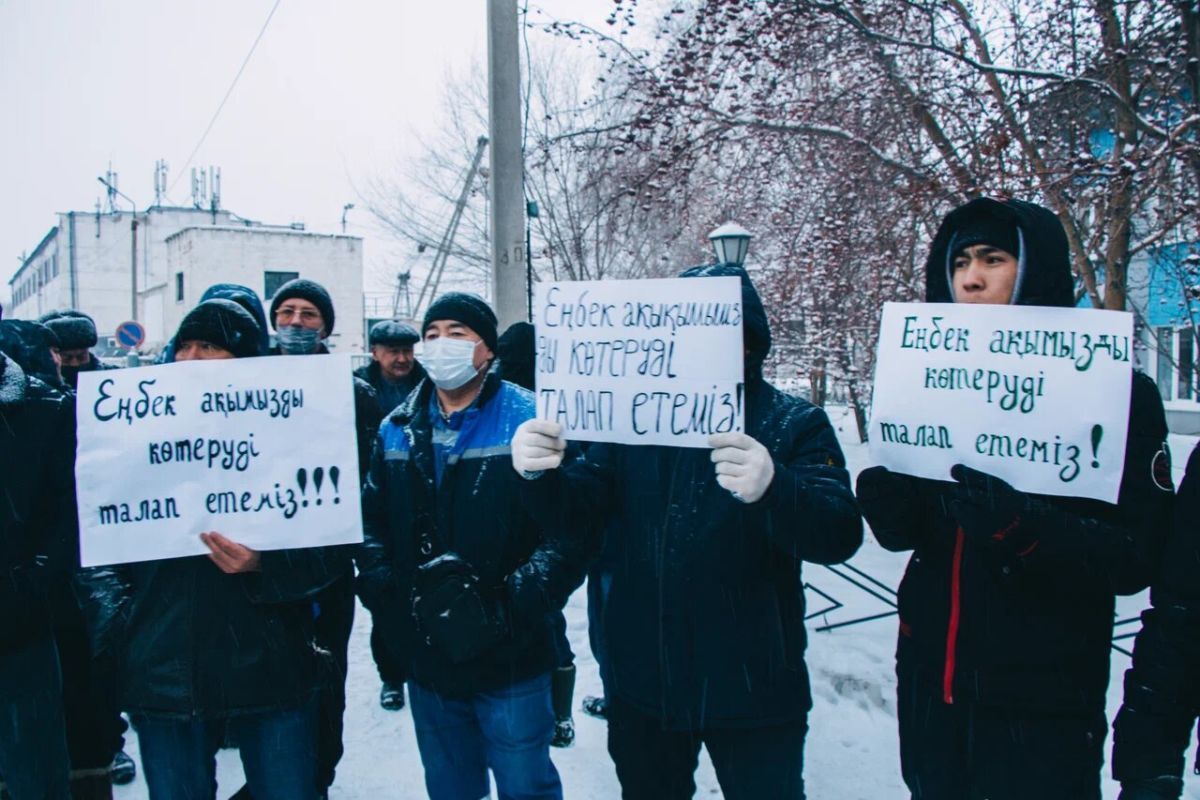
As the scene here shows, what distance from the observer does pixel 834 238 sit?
7.59 metres

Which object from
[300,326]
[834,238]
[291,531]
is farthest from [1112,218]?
[291,531]

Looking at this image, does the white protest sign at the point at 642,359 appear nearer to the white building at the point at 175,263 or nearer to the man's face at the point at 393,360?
the man's face at the point at 393,360

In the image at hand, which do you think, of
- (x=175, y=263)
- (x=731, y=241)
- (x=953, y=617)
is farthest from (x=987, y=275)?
(x=175, y=263)

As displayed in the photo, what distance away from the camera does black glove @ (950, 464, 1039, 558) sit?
187cm

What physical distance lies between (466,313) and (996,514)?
1771 mm

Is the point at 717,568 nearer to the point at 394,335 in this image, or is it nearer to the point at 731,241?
the point at 394,335

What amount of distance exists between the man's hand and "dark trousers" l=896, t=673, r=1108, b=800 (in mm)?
Result: 1861

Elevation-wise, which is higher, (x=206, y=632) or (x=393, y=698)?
(x=206, y=632)

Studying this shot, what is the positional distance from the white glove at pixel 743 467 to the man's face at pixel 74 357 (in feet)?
13.4

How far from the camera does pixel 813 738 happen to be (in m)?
4.02

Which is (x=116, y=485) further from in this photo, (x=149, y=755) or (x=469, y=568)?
(x=469, y=568)

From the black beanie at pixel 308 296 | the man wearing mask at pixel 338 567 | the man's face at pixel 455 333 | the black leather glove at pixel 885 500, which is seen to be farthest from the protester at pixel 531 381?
the black leather glove at pixel 885 500

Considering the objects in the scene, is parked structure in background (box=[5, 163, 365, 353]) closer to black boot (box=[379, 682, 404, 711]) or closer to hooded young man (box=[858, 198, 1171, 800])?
black boot (box=[379, 682, 404, 711])

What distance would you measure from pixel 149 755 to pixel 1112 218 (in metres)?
6.24
